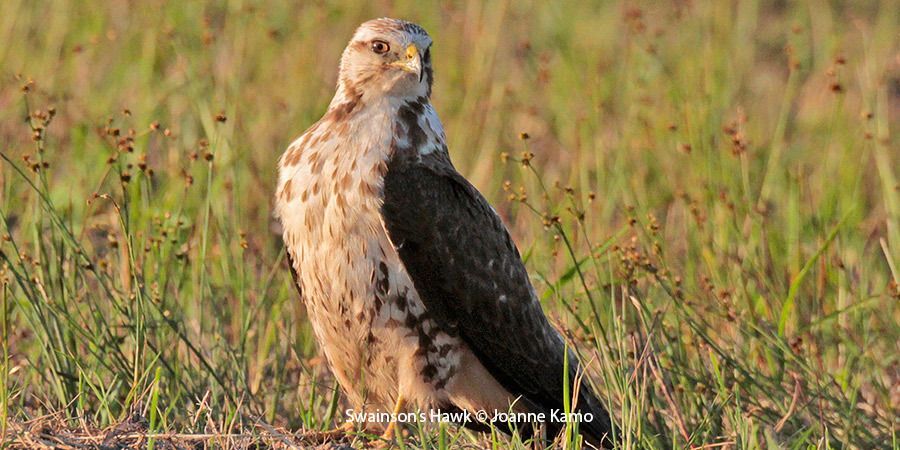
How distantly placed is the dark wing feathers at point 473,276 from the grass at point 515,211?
21 centimetres

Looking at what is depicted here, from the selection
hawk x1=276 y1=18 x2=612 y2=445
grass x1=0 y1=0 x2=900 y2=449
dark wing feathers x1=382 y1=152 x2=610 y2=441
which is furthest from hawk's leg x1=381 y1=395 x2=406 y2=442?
dark wing feathers x1=382 y1=152 x2=610 y2=441

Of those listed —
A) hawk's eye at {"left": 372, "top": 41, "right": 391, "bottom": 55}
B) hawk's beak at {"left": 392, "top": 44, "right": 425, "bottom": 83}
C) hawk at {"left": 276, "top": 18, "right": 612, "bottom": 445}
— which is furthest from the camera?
hawk's eye at {"left": 372, "top": 41, "right": 391, "bottom": 55}

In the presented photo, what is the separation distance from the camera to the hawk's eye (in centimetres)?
566

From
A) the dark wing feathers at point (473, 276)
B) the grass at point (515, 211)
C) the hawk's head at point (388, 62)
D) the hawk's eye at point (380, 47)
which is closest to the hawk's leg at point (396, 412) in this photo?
the grass at point (515, 211)

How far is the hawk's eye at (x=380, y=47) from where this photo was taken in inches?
223

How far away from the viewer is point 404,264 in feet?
17.2

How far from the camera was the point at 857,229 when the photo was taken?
8141 millimetres

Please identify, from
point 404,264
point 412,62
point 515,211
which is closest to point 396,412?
point 404,264

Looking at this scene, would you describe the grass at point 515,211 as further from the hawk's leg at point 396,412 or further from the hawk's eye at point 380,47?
the hawk's eye at point 380,47

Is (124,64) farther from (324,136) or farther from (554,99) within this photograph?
(324,136)

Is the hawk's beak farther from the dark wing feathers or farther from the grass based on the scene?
the grass

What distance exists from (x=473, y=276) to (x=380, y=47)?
923 millimetres

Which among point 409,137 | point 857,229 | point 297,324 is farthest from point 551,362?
point 857,229

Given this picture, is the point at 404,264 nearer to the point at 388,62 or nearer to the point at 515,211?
the point at 388,62
